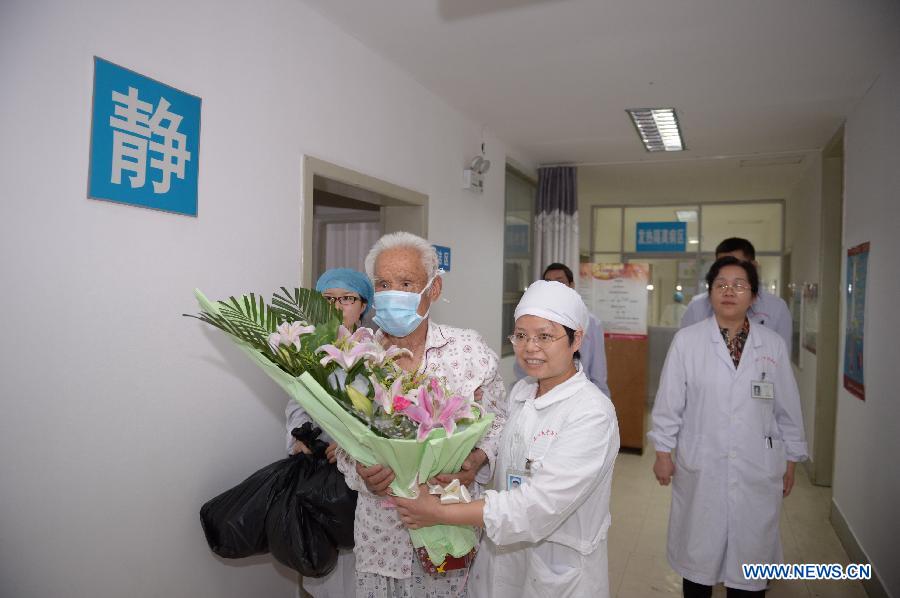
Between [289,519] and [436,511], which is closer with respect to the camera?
[436,511]

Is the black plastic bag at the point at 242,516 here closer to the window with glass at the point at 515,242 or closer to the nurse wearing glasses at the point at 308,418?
the nurse wearing glasses at the point at 308,418

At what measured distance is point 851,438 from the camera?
12.2 ft

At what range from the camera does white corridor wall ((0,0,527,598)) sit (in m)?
1.68

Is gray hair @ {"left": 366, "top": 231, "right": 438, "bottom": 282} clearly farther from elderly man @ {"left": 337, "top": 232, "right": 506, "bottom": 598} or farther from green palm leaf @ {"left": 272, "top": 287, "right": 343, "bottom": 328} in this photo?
green palm leaf @ {"left": 272, "top": 287, "right": 343, "bottom": 328}

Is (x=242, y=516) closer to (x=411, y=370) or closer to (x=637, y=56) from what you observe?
(x=411, y=370)

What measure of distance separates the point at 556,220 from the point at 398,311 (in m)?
4.70

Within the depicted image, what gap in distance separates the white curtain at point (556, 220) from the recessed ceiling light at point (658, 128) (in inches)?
39.0

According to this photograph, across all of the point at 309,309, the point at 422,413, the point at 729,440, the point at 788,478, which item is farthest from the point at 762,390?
the point at 309,309

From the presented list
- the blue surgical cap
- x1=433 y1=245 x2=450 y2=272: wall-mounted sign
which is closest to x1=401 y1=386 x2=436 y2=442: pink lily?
the blue surgical cap

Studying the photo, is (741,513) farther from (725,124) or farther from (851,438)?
(725,124)

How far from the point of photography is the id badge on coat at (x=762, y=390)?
2.51 meters

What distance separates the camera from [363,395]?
1.36m

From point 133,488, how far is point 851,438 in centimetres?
407

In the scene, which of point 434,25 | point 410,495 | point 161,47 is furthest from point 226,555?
point 434,25
